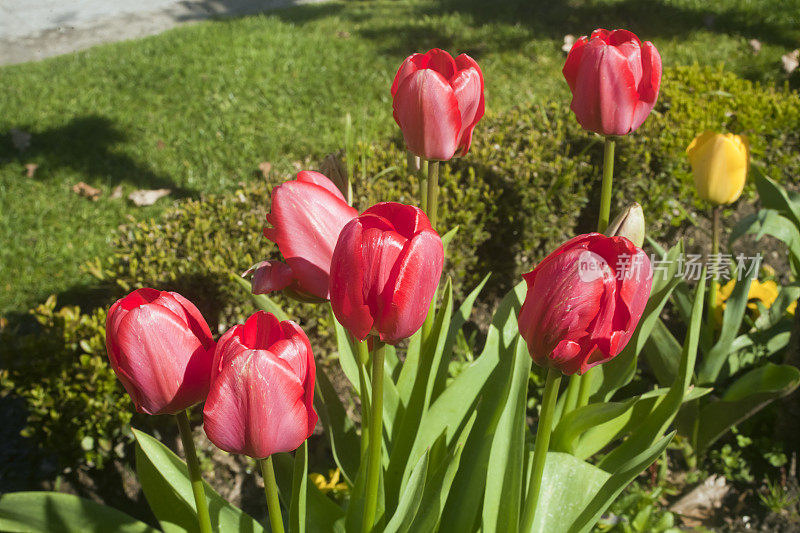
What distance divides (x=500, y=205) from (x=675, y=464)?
4.26ft

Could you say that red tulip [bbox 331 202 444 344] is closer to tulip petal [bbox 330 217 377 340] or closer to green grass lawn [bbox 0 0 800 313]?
tulip petal [bbox 330 217 377 340]

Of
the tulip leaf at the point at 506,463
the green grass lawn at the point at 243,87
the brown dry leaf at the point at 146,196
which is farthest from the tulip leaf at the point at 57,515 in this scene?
the brown dry leaf at the point at 146,196

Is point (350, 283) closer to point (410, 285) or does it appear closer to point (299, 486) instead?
point (410, 285)

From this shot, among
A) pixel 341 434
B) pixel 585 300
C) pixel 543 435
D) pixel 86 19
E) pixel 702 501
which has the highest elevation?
pixel 86 19

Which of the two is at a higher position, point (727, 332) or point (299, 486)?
point (299, 486)

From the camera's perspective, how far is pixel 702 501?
250 centimetres

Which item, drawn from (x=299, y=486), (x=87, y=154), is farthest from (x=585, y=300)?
(x=87, y=154)

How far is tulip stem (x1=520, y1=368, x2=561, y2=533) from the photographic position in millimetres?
1096

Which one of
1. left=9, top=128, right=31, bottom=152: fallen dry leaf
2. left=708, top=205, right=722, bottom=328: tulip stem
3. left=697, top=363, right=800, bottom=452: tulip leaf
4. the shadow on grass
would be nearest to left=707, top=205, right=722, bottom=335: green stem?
left=708, top=205, right=722, bottom=328: tulip stem

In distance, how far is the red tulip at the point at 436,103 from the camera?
1.35 metres

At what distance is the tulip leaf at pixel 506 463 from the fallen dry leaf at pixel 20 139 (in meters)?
4.22

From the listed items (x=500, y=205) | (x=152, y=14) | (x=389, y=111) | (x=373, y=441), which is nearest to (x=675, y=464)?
(x=500, y=205)

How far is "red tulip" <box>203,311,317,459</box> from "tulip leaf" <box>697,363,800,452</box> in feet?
5.49

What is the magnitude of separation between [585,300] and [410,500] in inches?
19.0
